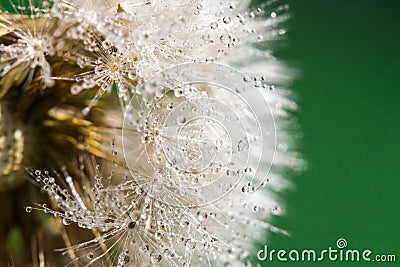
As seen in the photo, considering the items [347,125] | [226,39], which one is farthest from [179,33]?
[347,125]

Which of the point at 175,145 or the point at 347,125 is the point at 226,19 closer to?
Result: the point at 175,145

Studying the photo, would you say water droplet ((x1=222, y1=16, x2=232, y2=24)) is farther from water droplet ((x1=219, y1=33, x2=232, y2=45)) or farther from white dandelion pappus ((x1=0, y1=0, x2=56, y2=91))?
white dandelion pappus ((x1=0, y1=0, x2=56, y2=91))

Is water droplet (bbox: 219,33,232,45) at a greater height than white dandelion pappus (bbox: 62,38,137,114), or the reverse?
water droplet (bbox: 219,33,232,45)

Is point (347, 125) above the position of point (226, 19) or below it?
above

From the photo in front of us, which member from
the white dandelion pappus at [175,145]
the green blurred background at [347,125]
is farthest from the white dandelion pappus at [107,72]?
the green blurred background at [347,125]

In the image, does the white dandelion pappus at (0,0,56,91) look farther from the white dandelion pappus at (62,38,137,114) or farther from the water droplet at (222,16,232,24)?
the water droplet at (222,16,232,24)

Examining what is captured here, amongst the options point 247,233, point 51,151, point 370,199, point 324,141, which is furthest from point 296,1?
point 51,151

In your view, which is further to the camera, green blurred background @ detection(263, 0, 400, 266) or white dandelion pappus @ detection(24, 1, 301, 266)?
green blurred background @ detection(263, 0, 400, 266)

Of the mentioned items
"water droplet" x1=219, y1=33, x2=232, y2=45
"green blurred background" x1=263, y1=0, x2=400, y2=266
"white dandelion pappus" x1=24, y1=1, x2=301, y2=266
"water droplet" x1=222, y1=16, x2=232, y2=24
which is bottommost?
"white dandelion pappus" x1=24, y1=1, x2=301, y2=266

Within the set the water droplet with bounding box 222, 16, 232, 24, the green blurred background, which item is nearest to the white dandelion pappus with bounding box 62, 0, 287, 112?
the water droplet with bounding box 222, 16, 232, 24
